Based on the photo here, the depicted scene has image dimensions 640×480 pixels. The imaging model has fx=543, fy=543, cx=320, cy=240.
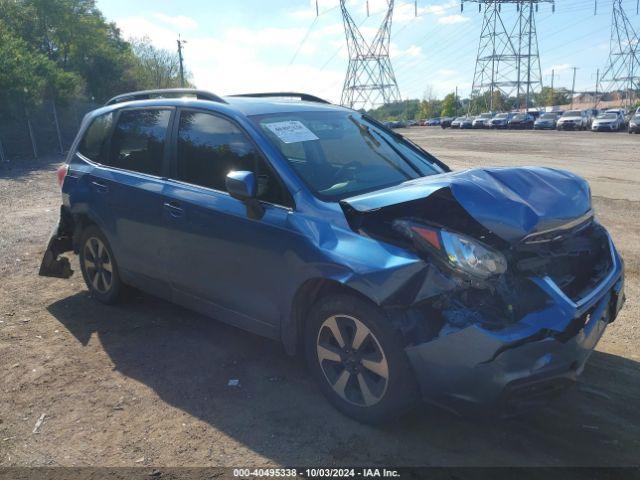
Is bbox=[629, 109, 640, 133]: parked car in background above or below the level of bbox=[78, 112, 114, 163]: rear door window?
below

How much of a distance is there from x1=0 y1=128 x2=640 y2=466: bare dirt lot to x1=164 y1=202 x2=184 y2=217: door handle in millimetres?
1065

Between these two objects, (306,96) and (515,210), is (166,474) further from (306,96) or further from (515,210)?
(306,96)

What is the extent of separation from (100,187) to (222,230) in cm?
172

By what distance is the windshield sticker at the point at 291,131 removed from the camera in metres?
3.72

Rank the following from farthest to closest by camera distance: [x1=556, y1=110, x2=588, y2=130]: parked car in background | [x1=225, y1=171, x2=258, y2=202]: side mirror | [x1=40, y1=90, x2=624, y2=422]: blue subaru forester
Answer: [x1=556, y1=110, x2=588, y2=130]: parked car in background
[x1=225, y1=171, x2=258, y2=202]: side mirror
[x1=40, y1=90, x2=624, y2=422]: blue subaru forester

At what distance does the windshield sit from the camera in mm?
3561

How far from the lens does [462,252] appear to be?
274 centimetres

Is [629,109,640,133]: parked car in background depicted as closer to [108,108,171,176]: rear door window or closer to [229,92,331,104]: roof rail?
[229,92,331,104]: roof rail

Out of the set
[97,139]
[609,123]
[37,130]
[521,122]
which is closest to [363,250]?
[97,139]

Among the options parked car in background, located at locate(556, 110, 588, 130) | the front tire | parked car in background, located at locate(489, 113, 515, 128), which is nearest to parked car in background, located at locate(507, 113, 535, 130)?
parked car in background, located at locate(489, 113, 515, 128)

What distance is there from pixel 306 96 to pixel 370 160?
49.6 inches

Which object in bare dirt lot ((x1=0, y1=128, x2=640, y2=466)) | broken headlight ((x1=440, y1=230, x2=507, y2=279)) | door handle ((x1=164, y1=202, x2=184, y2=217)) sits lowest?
bare dirt lot ((x1=0, y1=128, x2=640, y2=466))

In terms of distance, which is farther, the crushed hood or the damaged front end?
the crushed hood

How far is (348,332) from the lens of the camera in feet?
10.1
